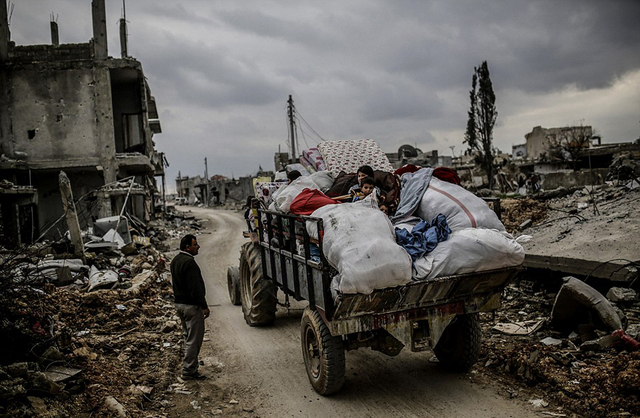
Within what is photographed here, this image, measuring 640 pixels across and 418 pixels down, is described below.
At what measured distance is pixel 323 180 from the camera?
6707mm

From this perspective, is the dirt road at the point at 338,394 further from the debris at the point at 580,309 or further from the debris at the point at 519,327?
the debris at the point at 580,309

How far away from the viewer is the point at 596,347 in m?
5.26

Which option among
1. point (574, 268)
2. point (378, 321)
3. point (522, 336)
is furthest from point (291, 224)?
point (574, 268)

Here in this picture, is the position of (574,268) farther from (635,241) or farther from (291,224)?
(291,224)

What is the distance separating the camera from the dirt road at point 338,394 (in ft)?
14.7

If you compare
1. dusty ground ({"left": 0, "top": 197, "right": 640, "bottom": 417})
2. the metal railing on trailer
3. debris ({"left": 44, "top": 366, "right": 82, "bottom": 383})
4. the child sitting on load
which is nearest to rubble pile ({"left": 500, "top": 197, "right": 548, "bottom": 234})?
dusty ground ({"left": 0, "top": 197, "right": 640, "bottom": 417})

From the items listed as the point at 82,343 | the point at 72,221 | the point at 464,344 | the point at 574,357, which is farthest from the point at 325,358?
the point at 72,221

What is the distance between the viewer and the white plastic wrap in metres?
4.36

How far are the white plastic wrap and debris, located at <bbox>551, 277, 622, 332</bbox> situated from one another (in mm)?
1924

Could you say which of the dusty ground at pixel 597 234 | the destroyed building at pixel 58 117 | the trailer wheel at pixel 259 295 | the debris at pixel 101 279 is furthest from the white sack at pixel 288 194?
the destroyed building at pixel 58 117

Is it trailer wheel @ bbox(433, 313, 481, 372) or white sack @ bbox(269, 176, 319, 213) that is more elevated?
white sack @ bbox(269, 176, 319, 213)

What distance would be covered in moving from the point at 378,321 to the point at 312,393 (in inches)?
47.5

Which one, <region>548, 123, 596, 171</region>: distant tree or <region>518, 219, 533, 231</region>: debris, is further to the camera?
<region>548, 123, 596, 171</region>: distant tree

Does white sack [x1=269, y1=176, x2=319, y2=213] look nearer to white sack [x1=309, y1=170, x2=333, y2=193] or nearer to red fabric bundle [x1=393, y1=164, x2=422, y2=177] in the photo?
white sack [x1=309, y1=170, x2=333, y2=193]
